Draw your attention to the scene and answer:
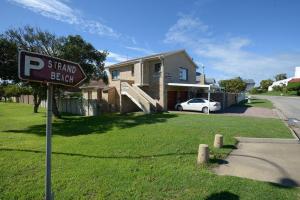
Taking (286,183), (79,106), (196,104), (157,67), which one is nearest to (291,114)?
(196,104)

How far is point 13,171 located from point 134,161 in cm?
354

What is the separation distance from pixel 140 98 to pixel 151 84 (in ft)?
11.8

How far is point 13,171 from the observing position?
20.1 ft

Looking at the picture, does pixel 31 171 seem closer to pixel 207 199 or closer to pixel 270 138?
pixel 207 199

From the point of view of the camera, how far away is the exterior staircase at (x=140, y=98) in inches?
768

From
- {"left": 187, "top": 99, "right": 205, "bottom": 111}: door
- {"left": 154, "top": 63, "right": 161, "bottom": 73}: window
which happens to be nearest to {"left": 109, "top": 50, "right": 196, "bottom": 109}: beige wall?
{"left": 154, "top": 63, "right": 161, "bottom": 73}: window

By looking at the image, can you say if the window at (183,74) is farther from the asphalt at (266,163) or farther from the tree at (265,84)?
the tree at (265,84)

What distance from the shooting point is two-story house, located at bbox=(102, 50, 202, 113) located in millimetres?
20859

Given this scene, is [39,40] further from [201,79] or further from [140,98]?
[201,79]

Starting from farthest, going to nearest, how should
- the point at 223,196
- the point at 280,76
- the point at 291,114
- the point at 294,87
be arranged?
the point at 280,76, the point at 294,87, the point at 291,114, the point at 223,196

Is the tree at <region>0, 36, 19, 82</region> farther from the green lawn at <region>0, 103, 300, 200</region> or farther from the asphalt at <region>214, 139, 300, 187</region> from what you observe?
the asphalt at <region>214, 139, 300, 187</region>

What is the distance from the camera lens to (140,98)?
20031 mm

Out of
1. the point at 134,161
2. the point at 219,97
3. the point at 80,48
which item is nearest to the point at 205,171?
the point at 134,161

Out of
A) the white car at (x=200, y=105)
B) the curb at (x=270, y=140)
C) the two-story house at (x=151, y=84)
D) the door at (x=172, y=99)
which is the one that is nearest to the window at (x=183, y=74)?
the two-story house at (x=151, y=84)
